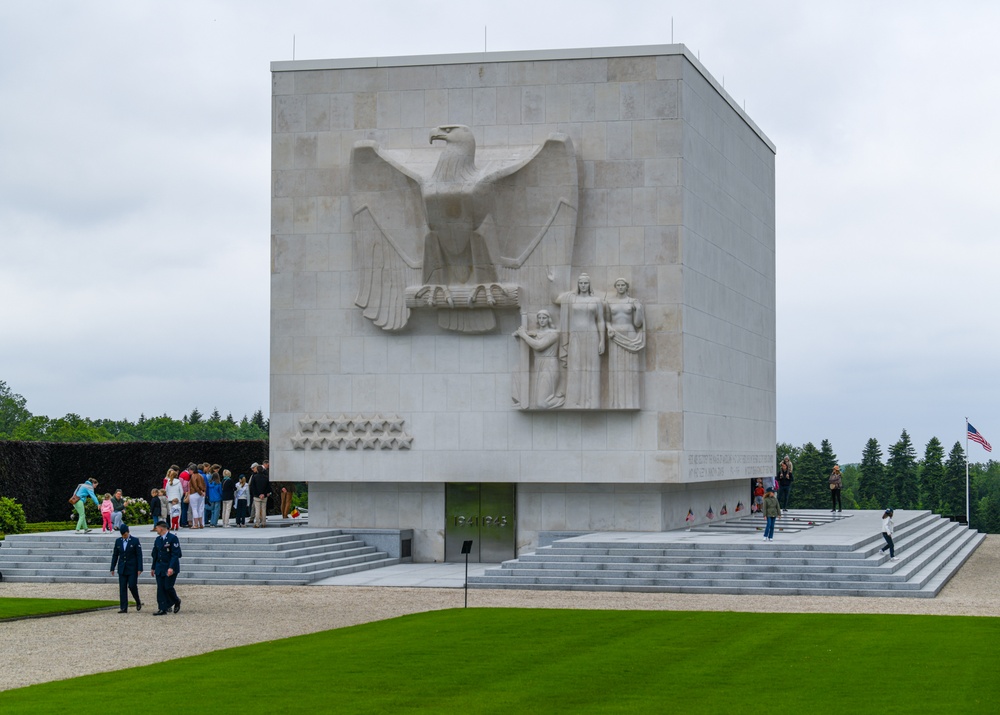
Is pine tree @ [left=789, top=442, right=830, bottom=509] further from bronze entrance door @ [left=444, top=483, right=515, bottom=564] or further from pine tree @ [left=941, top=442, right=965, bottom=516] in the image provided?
bronze entrance door @ [left=444, top=483, right=515, bottom=564]

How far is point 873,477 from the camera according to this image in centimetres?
9831

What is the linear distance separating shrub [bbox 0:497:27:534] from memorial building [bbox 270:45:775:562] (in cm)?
1059

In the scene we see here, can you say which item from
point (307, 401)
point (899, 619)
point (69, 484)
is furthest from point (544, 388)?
point (69, 484)

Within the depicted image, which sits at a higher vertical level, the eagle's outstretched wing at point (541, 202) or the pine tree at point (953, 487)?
the eagle's outstretched wing at point (541, 202)

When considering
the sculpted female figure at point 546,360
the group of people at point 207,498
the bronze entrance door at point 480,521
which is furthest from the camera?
the bronze entrance door at point 480,521

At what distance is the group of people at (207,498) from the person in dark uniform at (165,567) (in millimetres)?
11141

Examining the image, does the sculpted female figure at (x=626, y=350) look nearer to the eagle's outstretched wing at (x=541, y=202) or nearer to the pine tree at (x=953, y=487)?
the eagle's outstretched wing at (x=541, y=202)

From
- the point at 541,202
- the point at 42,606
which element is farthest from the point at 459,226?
the point at 42,606

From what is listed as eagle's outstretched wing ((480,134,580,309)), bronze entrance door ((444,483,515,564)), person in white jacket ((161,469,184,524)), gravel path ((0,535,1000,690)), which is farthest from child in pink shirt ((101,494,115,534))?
eagle's outstretched wing ((480,134,580,309))

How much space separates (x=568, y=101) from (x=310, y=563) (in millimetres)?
13398

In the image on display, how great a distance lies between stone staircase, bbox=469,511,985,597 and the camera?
28625mm

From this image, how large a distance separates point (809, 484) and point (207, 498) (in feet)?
188

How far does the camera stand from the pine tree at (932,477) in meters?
94.6

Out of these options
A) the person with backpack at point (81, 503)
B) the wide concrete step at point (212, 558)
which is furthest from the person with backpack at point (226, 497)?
the wide concrete step at point (212, 558)
